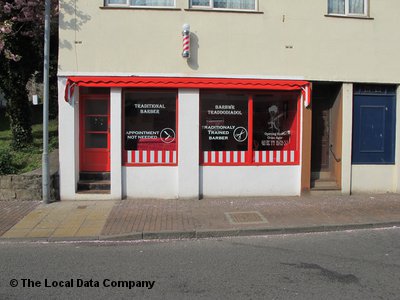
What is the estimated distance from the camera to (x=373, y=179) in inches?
427

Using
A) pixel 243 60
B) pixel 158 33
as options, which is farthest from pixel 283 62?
pixel 158 33

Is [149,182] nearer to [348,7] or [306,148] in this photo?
[306,148]

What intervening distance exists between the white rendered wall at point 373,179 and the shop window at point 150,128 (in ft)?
14.9

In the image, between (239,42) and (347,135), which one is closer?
(239,42)

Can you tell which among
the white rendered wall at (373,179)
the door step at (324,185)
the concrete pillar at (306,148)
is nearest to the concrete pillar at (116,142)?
the concrete pillar at (306,148)

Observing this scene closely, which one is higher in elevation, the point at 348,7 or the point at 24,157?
the point at 348,7

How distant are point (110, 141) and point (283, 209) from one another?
4.27 metres

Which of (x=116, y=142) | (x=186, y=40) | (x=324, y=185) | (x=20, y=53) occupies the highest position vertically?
(x=20, y=53)

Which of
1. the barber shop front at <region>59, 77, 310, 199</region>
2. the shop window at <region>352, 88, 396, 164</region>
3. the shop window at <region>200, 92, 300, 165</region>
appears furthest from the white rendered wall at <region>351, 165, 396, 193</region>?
the shop window at <region>200, 92, 300, 165</region>

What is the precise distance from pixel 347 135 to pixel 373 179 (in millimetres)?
1330

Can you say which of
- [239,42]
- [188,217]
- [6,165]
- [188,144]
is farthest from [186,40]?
[6,165]

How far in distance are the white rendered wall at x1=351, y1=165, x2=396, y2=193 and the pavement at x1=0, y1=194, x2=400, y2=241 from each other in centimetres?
52

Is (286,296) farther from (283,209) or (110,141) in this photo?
(110,141)

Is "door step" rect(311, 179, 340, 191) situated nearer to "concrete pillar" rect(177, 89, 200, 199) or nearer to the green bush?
"concrete pillar" rect(177, 89, 200, 199)
